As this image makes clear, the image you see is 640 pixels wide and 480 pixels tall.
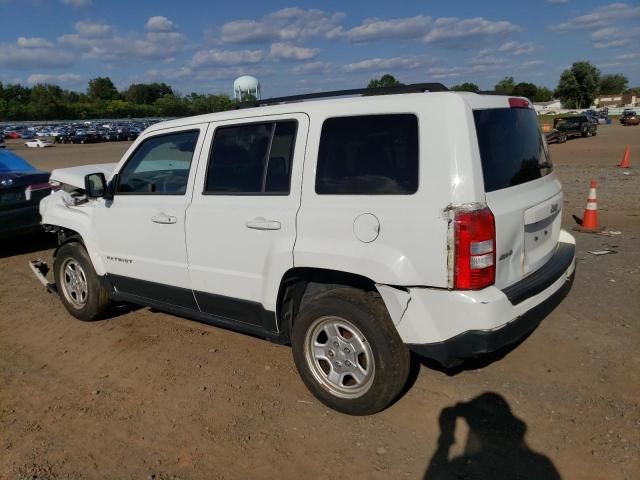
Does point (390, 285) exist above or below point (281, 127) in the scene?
below

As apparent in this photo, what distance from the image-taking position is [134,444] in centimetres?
326

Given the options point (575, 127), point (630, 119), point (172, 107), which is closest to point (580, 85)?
Result: point (630, 119)

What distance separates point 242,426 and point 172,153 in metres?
2.24

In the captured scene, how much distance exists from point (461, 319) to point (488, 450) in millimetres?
806

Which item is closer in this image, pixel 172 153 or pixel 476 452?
pixel 476 452

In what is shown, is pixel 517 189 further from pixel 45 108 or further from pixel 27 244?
pixel 45 108

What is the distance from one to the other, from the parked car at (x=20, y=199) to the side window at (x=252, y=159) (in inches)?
196

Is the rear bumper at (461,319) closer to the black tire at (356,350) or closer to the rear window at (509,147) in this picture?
the black tire at (356,350)

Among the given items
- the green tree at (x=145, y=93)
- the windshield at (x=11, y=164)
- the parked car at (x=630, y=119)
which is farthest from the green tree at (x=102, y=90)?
the windshield at (x=11, y=164)

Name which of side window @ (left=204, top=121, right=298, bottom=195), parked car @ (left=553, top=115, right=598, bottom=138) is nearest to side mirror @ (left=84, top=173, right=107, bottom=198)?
side window @ (left=204, top=121, right=298, bottom=195)

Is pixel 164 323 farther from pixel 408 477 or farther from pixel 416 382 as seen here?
pixel 408 477

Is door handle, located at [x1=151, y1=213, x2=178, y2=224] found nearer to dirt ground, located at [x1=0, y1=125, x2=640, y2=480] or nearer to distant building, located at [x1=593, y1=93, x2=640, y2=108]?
dirt ground, located at [x1=0, y1=125, x2=640, y2=480]

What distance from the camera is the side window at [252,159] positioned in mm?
3527

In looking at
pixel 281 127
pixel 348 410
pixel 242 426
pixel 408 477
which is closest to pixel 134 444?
pixel 242 426
